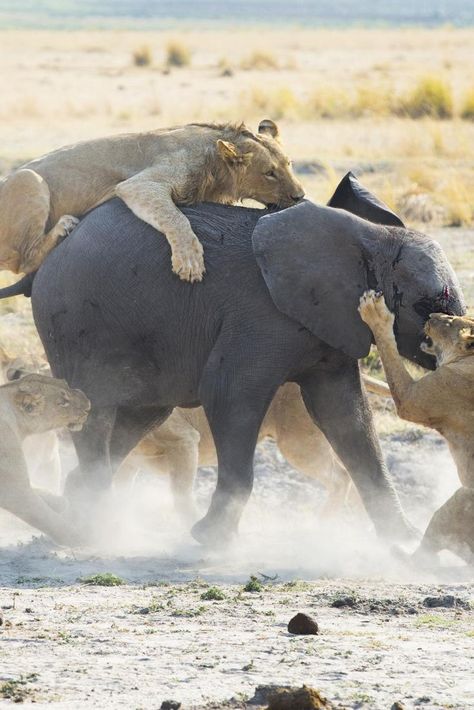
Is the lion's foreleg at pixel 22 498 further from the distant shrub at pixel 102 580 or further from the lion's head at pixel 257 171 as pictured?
the lion's head at pixel 257 171

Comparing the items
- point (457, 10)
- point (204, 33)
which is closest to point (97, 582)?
point (204, 33)

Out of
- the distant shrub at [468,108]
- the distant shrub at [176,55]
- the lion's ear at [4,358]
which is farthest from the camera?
the distant shrub at [176,55]

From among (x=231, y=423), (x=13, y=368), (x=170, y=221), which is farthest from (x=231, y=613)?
(x=13, y=368)

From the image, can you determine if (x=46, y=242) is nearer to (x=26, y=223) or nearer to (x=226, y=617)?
(x=26, y=223)

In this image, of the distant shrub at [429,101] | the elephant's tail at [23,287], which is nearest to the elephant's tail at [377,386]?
the elephant's tail at [23,287]

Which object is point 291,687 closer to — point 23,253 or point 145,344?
point 145,344

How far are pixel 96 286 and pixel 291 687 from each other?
4.12 meters

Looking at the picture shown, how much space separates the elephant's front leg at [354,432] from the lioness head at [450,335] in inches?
26.1

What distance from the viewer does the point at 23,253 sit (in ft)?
31.7

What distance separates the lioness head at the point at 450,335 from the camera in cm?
877

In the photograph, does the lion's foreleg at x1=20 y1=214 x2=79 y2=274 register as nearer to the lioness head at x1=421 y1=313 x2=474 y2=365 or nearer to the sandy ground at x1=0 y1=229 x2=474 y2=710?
the sandy ground at x1=0 y1=229 x2=474 y2=710

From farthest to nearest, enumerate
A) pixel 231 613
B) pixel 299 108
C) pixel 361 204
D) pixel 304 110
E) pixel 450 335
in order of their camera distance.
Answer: pixel 299 108 < pixel 304 110 < pixel 361 204 < pixel 450 335 < pixel 231 613

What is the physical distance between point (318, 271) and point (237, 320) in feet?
1.77

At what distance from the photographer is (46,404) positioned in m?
9.35
